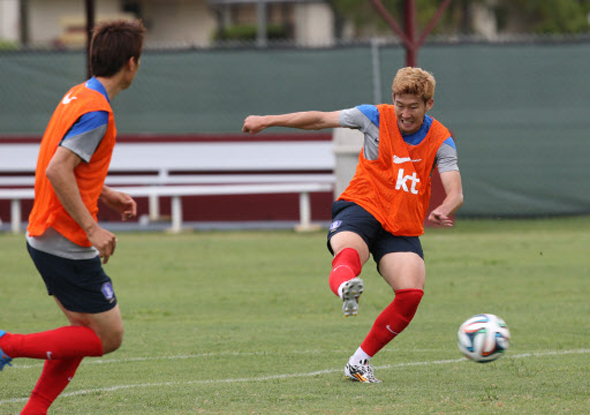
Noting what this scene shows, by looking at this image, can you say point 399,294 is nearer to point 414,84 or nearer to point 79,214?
point 414,84

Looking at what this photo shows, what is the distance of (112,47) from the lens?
15.5 ft

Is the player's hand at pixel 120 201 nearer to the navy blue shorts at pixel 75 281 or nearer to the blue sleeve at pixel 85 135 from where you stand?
the navy blue shorts at pixel 75 281

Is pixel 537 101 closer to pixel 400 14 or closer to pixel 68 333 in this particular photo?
pixel 68 333

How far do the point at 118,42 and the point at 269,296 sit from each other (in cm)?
533

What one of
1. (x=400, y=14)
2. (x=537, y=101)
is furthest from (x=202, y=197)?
(x=400, y=14)

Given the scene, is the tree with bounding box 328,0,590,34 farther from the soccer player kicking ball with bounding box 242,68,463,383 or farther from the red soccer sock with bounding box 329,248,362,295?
the red soccer sock with bounding box 329,248,362,295

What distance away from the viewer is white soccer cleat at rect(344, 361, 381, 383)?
19.6 ft

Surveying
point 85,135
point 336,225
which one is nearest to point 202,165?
point 336,225

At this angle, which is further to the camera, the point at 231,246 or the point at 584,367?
the point at 231,246

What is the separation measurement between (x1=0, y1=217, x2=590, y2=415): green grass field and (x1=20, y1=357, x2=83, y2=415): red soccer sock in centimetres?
38

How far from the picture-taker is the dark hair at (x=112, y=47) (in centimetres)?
472

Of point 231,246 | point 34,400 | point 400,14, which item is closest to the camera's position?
point 34,400

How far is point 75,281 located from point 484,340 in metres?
2.28

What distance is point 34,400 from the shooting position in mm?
4941
